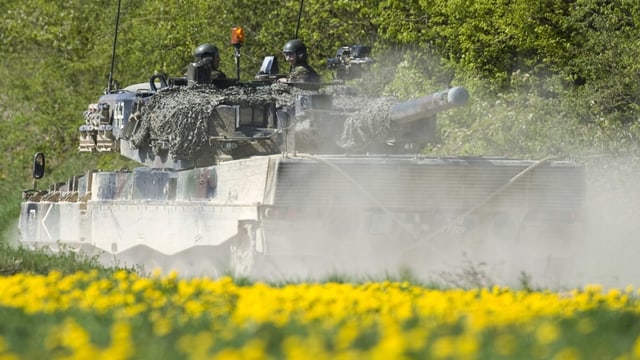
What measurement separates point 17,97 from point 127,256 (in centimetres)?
2108

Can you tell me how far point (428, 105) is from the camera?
50.2 ft

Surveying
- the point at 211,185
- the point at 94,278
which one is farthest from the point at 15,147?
the point at 94,278

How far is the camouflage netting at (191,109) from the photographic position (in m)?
17.4

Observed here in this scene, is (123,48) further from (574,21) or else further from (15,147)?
(574,21)

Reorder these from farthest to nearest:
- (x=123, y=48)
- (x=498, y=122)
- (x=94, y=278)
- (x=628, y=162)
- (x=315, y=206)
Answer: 1. (x=123, y=48)
2. (x=498, y=122)
3. (x=628, y=162)
4. (x=315, y=206)
5. (x=94, y=278)

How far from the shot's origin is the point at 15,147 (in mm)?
38781

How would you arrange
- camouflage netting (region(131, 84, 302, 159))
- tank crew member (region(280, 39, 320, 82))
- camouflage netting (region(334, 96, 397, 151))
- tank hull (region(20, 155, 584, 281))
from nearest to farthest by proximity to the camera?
tank hull (region(20, 155, 584, 281))
camouflage netting (region(334, 96, 397, 151))
camouflage netting (region(131, 84, 302, 159))
tank crew member (region(280, 39, 320, 82))

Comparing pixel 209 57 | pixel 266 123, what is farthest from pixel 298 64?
pixel 266 123

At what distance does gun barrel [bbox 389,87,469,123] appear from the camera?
14.8 metres

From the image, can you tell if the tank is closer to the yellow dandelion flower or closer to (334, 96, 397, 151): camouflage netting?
(334, 96, 397, 151): camouflage netting

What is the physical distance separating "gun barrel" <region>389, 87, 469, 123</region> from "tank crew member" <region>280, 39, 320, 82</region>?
7.73ft

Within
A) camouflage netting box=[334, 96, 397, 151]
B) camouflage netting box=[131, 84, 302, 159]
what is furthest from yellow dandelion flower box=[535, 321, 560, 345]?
camouflage netting box=[131, 84, 302, 159]

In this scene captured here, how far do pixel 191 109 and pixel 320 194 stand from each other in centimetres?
327

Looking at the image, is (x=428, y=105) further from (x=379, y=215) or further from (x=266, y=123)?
(x=266, y=123)
